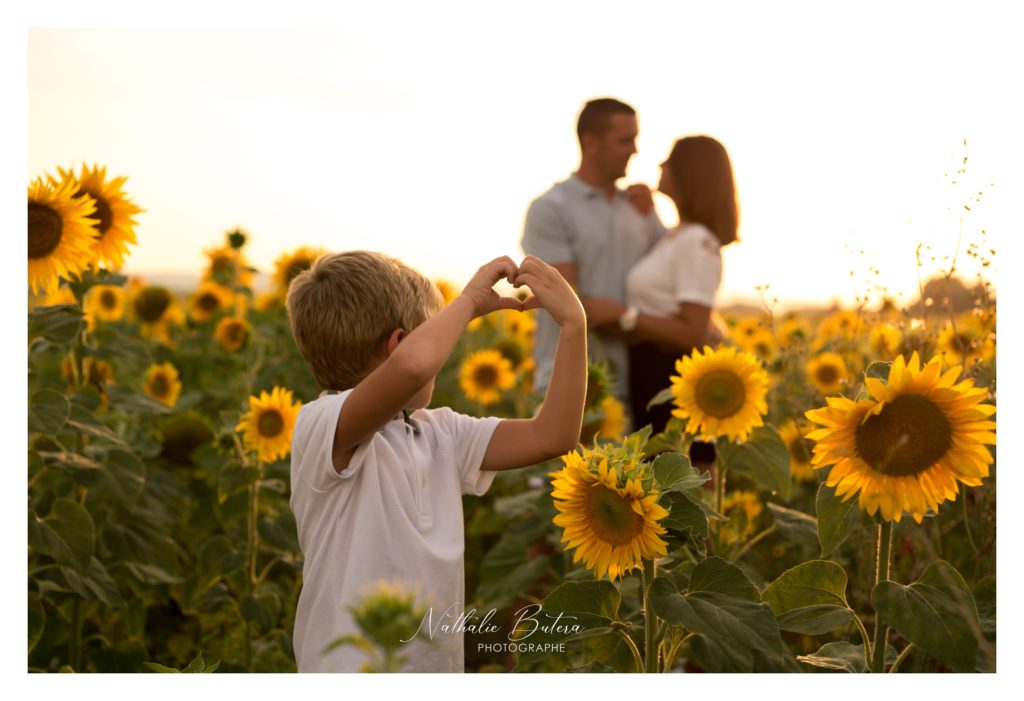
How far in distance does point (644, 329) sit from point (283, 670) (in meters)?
1.41

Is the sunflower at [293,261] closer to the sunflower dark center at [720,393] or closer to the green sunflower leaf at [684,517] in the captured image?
the sunflower dark center at [720,393]

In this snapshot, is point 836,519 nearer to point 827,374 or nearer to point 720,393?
point 720,393

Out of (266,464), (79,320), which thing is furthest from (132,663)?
(79,320)

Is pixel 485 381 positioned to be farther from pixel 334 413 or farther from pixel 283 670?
pixel 334 413

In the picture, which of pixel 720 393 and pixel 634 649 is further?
pixel 720 393

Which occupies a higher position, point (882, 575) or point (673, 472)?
point (673, 472)

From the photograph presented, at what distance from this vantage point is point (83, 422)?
7.39ft

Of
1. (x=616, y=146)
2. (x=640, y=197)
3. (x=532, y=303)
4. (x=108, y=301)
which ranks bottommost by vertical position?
(x=532, y=303)

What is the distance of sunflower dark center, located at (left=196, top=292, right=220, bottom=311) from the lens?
4.55 m

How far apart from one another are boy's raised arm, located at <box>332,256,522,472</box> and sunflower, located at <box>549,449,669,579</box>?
0.26 meters

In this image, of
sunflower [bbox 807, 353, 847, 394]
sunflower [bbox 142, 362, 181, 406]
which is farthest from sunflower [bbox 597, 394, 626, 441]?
sunflower [bbox 142, 362, 181, 406]

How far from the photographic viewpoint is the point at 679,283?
307cm

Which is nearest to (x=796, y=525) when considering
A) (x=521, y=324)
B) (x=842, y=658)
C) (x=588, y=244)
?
(x=842, y=658)

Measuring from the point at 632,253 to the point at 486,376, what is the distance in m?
0.92
